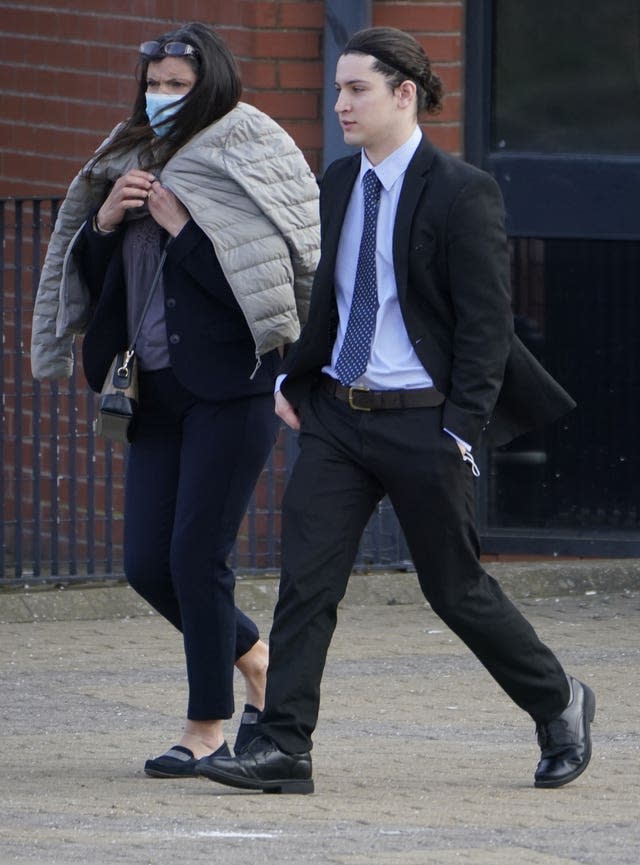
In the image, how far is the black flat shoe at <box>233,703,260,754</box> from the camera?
611 centimetres

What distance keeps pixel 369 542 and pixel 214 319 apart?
138 inches

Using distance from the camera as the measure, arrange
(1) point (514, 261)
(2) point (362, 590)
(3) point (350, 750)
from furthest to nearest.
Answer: (1) point (514, 261) → (2) point (362, 590) → (3) point (350, 750)

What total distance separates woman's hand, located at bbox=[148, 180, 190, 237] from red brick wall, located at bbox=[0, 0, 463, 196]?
129 inches

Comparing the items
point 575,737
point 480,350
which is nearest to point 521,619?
point 575,737

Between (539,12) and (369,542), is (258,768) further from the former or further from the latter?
(539,12)

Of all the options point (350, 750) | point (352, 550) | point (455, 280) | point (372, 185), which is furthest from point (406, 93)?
point (350, 750)

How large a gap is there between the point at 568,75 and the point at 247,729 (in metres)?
4.01

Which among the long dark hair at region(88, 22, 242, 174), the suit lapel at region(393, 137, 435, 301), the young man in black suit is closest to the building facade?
the long dark hair at region(88, 22, 242, 174)

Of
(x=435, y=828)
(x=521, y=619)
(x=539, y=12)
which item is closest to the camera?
(x=435, y=828)

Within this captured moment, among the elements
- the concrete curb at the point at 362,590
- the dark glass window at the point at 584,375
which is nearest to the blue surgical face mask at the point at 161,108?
the concrete curb at the point at 362,590

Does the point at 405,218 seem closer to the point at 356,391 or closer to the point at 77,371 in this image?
the point at 356,391

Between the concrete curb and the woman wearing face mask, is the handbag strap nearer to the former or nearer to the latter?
the woman wearing face mask

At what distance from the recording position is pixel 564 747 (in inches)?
233

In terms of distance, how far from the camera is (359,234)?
18.9 ft
